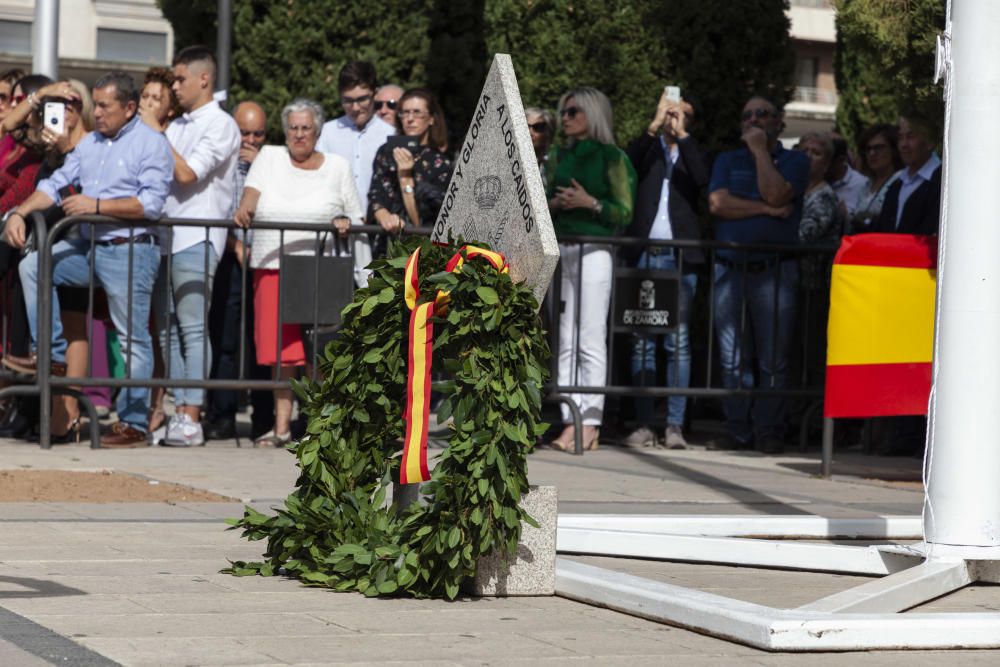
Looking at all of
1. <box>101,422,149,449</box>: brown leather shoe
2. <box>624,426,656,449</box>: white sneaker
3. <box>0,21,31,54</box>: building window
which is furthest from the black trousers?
<box>0,21,31,54</box>: building window

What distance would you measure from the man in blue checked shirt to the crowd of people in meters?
0.01

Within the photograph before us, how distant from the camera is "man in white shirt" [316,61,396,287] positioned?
11422mm

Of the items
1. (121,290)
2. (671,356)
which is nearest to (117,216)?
(121,290)

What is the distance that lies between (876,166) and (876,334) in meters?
3.25

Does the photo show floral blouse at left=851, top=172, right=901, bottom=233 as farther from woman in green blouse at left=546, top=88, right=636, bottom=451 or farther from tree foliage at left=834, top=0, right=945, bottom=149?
tree foliage at left=834, top=0, right=945, bottom=149

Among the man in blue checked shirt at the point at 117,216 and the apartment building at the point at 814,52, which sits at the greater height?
the apartment building at the point at 814,52

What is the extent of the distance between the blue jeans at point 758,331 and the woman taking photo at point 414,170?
185 cm

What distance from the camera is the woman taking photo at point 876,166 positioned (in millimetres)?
11461

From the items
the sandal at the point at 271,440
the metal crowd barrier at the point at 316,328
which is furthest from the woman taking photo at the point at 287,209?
the metal crowd barrier at the point at 316,328

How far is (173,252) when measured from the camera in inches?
402

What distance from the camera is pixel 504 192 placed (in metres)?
5.35

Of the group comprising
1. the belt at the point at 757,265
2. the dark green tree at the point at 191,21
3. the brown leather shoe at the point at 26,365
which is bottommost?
the brown leather shoe at the point at 26,365

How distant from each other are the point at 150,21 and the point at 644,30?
31.6m

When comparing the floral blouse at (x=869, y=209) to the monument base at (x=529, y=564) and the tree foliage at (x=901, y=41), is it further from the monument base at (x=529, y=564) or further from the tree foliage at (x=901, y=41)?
the monument base at (x=529, y=564)
